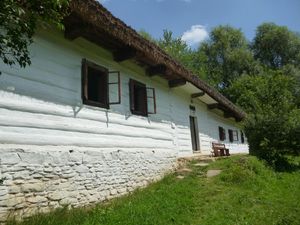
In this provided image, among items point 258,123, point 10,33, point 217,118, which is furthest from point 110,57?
point 217,118

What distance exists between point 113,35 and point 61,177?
3084mm

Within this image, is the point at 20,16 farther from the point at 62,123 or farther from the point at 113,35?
the point at 113,35

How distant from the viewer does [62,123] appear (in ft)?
20.2

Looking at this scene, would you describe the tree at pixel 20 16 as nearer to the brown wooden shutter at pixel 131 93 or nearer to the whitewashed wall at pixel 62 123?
the whitewashed wall at pixel 62 123

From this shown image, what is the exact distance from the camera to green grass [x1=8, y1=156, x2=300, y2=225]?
18.1 ft

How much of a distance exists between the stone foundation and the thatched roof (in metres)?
2.42

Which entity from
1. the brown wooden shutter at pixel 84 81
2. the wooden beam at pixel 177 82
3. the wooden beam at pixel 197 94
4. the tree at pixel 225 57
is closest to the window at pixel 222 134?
the wooden beam at pixel 197 94

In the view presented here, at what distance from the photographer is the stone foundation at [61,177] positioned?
491 centimetres

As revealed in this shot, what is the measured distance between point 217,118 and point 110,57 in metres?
10.6

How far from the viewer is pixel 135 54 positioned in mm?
8102

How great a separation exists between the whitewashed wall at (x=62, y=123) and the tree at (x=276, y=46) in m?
26.9

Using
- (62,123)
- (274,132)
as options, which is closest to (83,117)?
(62,123)

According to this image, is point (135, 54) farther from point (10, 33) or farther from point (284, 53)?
point (284, 53)

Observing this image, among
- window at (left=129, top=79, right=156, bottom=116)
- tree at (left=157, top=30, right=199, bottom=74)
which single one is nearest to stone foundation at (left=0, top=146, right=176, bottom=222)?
window at (left=129, top=79, right=156, bottom=116)
